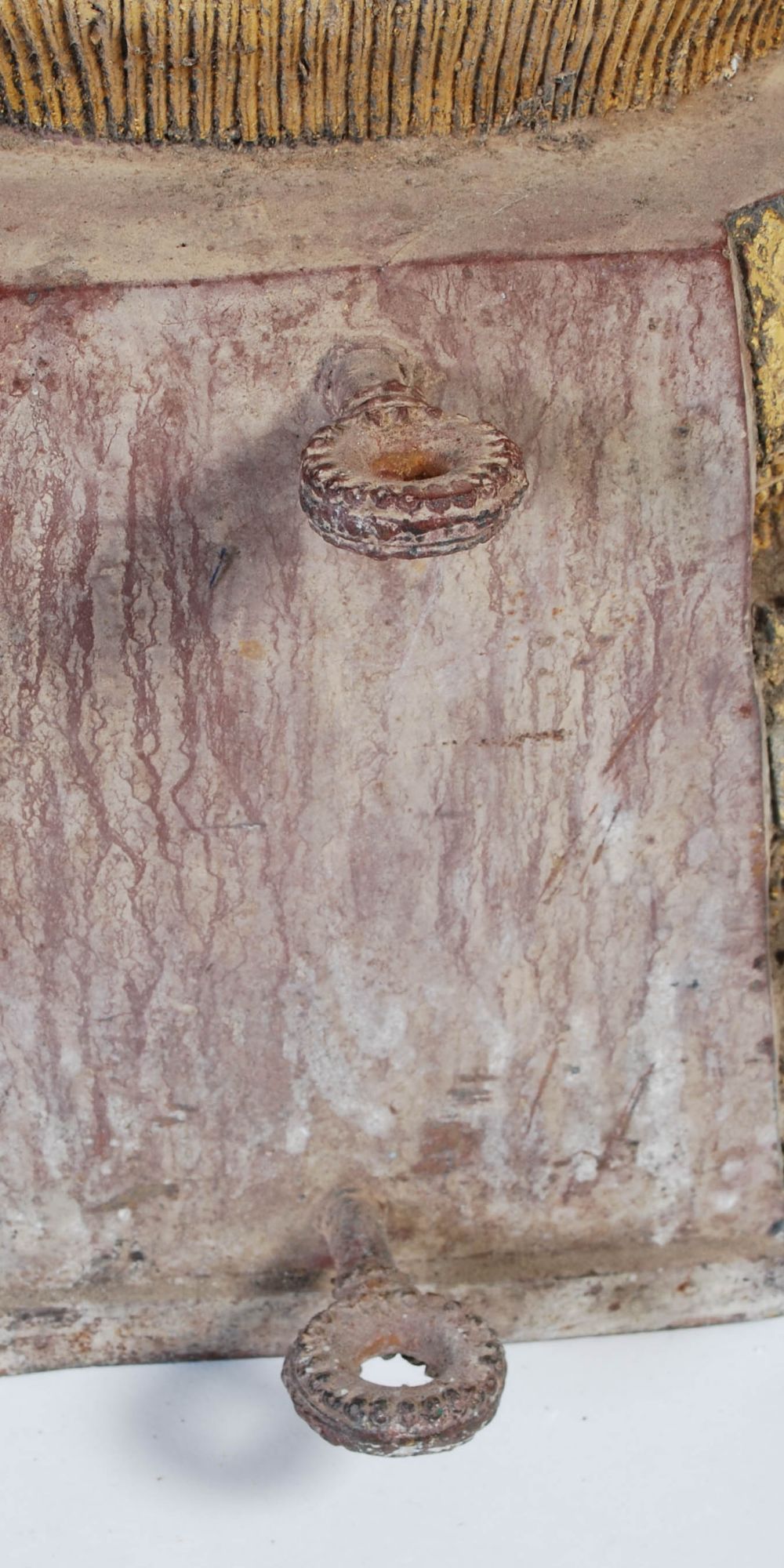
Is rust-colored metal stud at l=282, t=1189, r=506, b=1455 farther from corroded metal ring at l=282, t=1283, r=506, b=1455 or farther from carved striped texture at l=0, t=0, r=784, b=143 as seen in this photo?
carved striped texture at l=0, t=0, r=784, b=143

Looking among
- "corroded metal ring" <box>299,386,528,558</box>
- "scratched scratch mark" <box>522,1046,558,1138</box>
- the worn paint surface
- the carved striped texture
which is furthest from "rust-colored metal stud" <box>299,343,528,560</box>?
"scratched scratch mark" <box>522,1046,558,1138</box>

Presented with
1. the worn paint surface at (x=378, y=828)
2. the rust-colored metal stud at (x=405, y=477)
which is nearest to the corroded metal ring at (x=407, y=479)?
the rust-colored metal stud at (x=405, y=477)

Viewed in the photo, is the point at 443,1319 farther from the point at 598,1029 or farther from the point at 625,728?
the point at 625,728

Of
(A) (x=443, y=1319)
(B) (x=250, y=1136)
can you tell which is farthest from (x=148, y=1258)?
(A) (x=443, y=1319)

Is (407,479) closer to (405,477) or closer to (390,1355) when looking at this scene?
(405,477)

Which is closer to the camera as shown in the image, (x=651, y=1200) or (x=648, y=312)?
(x=648, y=312)

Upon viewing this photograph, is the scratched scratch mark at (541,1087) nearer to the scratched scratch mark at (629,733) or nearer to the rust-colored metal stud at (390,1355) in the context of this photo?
the rust-colored metal stud at (390,1355)
